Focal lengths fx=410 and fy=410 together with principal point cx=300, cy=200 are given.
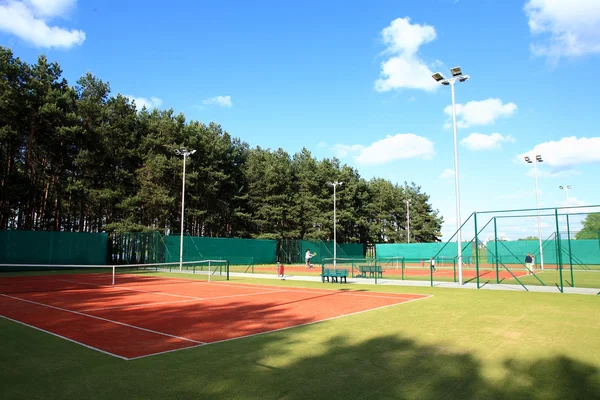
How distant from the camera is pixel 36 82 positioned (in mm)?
32594

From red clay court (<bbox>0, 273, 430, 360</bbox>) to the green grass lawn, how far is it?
0.59 meters

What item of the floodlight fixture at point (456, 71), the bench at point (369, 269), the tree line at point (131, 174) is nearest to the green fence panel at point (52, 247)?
the tree line at point (131, 174)

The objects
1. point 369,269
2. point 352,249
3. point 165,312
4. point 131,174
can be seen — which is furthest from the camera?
point 352,249

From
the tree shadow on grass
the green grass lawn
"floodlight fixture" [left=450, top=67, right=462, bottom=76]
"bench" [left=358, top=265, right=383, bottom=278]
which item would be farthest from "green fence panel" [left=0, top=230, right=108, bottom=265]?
"floodlight fixture" [left=450, top=67, right=462, bottom=76]

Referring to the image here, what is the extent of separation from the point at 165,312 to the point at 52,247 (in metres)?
25.3

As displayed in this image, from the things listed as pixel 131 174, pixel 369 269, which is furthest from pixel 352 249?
pixel 369 269

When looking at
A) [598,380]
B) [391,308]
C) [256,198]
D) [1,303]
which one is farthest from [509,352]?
[256,198]

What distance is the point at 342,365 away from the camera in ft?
18.7

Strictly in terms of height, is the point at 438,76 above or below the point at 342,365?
above

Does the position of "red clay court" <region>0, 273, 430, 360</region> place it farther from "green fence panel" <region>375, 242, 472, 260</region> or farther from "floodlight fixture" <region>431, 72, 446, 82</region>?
"green fence panel" <region>375, 242, 472, 260</region>

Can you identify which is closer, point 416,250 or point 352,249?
point 416,250

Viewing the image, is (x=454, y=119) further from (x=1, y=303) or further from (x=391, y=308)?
(x=1, y=303)

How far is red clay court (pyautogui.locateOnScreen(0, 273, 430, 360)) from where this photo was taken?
24.5 ft

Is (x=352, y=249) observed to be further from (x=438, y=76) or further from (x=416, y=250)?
(x=438, y=76)
